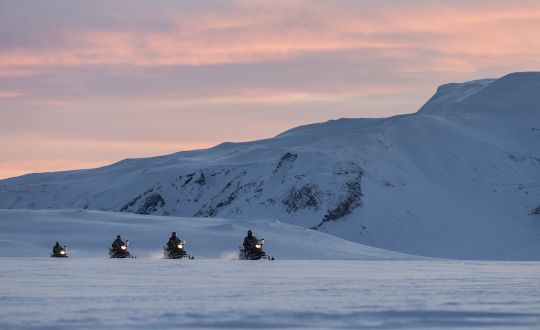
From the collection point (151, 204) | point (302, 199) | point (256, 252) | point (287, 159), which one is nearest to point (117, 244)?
point (256, 252)

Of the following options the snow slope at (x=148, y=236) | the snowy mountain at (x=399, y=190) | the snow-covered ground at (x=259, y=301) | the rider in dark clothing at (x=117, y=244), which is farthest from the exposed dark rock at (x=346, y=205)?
the snow-covered ground at (x=259, y=301)

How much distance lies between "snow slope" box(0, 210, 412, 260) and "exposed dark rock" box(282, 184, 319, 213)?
94164 mm

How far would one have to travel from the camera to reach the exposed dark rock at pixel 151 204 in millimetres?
195125

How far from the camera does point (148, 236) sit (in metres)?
60.7

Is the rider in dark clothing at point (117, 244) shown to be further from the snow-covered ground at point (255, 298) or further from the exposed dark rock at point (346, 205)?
the exposed dark rock at point (346, 205)

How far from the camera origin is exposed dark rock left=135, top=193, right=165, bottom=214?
19512cm

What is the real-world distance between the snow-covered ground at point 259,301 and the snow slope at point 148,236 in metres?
22.6

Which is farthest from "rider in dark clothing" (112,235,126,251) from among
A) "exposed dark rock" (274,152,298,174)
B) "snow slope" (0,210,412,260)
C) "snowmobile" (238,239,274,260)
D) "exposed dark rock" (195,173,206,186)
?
"exposed dark rock" (195,173,206,186)

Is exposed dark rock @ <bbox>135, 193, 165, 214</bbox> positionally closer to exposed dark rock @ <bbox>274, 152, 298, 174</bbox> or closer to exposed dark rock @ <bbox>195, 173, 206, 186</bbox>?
exposed dark rock @ <bbox>195, 173, 206, 186</bbox>

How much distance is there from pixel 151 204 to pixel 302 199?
39046 millimetres

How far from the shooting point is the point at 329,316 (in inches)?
811

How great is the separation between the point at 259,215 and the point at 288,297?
139 meters

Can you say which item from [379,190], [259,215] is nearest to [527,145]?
[379,190]

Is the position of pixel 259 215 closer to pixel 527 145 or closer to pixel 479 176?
pixel 479 176
